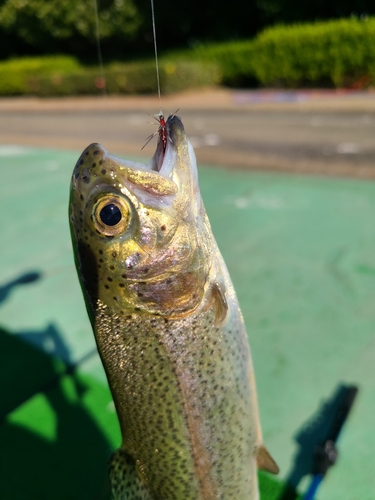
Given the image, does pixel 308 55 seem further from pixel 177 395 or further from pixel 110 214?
pixel 177 395

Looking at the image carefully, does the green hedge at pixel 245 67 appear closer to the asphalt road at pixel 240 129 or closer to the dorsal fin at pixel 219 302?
the asphalt road at pixel 240 129

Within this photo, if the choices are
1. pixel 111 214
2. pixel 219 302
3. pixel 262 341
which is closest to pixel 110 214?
pixel 111 214

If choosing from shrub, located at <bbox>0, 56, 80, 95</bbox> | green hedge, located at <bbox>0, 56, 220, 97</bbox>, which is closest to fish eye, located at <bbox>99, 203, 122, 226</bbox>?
green hedge, located at <bbox>0, 56, 220, 97</bbox>

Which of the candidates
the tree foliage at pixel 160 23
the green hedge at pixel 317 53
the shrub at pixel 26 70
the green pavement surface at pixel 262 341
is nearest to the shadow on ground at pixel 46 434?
the green pavement surface at pixel 262 341

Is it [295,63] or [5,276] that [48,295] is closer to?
[5,276]

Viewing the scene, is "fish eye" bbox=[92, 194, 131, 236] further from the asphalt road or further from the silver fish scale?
the asphalt road

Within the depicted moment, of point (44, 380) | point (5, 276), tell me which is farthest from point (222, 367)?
point (5, 276)
